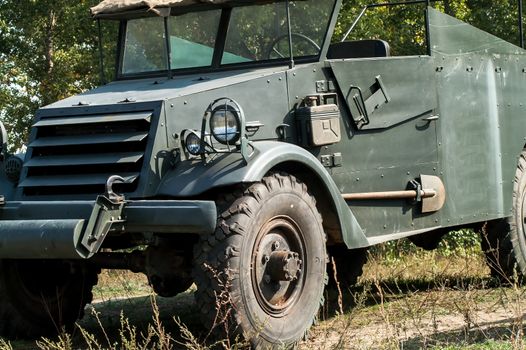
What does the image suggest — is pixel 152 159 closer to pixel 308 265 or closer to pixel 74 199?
pixel 74 199

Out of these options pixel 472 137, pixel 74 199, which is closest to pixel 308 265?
pixel 74 199

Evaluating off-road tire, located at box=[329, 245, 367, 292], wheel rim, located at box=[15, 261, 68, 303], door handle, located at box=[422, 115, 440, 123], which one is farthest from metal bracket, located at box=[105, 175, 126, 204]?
off-road tire, located at box=[329, 245, 367, 292]

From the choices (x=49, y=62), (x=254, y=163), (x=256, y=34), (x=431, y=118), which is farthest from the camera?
(x=49, y=62)

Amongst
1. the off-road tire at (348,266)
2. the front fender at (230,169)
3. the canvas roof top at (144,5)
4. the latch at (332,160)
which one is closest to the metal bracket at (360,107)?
the latch at (332,160)

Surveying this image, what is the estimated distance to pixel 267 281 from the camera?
7.25 m

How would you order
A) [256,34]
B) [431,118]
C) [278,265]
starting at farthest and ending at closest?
[431,118]
[256,34]
[278,265]

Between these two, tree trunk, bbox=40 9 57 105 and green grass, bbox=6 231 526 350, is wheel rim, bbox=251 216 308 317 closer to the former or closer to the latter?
green grass, bbox=6 231 526 350

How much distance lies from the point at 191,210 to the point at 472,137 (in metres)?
3.51

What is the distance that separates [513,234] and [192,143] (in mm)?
3810

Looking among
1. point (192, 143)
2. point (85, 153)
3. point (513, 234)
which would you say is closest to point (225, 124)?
point (192, 143)

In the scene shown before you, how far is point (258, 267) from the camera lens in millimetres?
7125

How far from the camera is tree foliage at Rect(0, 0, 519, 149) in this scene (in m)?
20.6

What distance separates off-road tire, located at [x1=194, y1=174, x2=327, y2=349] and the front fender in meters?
0.15

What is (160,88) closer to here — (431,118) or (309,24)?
(309,24)
